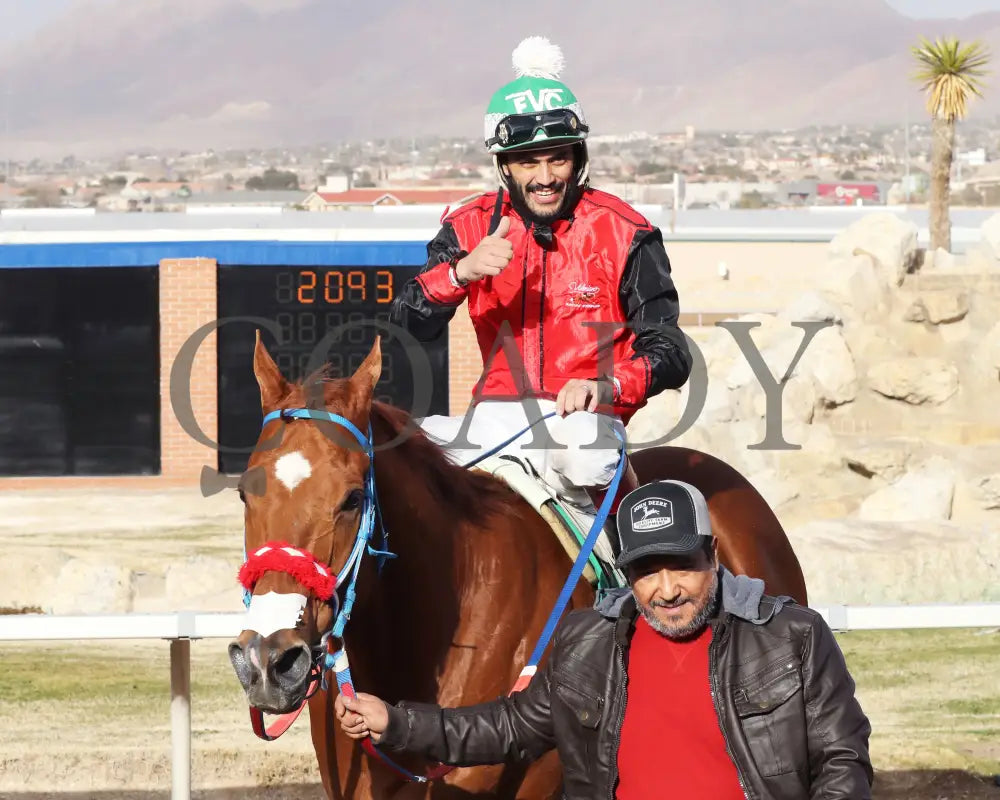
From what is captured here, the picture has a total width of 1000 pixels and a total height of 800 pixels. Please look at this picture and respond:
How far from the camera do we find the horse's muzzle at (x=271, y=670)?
3.18 metres

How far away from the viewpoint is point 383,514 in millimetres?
3816

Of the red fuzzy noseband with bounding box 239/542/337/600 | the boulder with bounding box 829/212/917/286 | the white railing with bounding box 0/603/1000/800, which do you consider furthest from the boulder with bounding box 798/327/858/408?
the red fuzzy noseband with bounding box 239/542/337/600

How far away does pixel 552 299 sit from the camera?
4395 mm

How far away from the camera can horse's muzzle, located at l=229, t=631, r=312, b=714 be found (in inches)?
125

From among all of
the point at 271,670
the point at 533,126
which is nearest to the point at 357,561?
the point at 271,670

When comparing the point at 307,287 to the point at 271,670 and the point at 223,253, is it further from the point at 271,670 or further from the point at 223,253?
the point at 271,670

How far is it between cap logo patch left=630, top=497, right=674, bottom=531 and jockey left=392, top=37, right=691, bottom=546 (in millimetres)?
1161

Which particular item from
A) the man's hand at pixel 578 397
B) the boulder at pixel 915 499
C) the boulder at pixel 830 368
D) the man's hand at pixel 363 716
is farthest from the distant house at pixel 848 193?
the man's hand at pixel 363 716

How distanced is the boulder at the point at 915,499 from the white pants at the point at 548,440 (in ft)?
36.1

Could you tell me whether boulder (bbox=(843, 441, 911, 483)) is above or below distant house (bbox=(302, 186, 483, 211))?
below

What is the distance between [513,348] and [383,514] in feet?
2.81

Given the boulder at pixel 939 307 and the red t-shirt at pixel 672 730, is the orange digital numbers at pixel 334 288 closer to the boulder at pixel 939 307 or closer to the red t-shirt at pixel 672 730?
the boulder at pixel 939 307

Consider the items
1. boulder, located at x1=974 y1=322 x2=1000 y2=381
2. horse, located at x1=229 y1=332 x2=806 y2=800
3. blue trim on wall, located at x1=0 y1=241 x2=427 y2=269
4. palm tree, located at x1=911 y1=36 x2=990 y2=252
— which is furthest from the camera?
palm tree, located at x1=911 y1=36 x2=990 y2=252

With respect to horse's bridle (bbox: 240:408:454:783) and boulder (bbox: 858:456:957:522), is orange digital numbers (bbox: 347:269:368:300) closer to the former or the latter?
boulder (bbox: 858:456:957:522)
